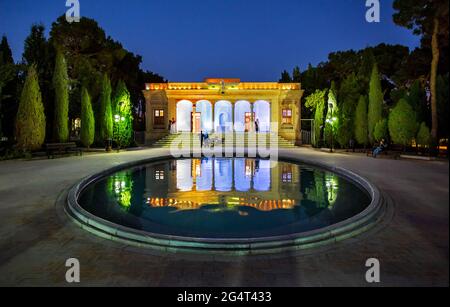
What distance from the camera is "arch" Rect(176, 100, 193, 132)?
3681 cm

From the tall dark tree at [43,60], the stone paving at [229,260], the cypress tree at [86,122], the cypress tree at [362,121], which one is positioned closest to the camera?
the stone paving at [229,260]

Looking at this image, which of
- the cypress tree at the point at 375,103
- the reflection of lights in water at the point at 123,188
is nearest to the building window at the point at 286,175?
the reflection of lights in water at the point at 123,188

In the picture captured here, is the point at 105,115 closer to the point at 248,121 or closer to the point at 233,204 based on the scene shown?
the point at 248,121

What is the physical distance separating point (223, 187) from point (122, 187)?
3.38 m

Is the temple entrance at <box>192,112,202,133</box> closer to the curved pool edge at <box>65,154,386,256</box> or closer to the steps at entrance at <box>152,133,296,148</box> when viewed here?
the steps at entrance at <box>152,133,296,148</box>

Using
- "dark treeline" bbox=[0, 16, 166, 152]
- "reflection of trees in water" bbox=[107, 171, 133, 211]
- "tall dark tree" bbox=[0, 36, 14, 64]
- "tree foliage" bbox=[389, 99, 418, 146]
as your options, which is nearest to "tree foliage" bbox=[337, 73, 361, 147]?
"tree foliage" bbox=[389, 99, 418, 146]

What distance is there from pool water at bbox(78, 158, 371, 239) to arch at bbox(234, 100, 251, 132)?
23.3m

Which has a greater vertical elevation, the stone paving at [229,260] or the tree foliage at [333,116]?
the tree foliage at [333,116]

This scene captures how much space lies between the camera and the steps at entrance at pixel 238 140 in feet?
103

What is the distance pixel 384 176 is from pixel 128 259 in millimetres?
9533

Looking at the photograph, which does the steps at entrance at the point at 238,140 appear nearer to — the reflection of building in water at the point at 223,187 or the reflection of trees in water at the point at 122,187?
the reflection of building in water at the point at 223,187

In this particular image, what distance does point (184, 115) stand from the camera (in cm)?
3700

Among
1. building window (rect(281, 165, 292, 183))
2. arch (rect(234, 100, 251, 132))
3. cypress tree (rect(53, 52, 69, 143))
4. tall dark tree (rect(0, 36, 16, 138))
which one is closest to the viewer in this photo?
building window (rect(281, 165, 292, 183))
